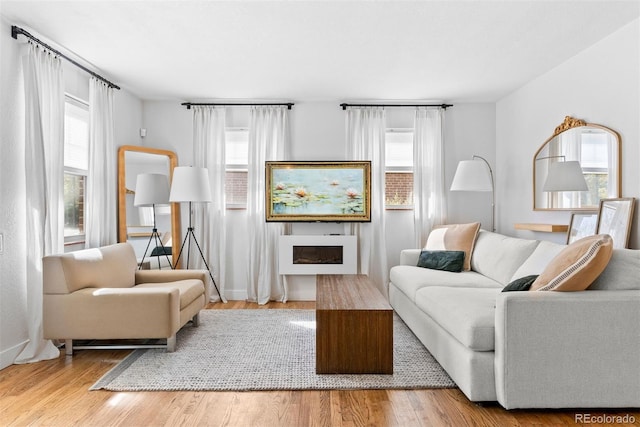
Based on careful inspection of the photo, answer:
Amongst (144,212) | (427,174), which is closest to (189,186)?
(144,212)

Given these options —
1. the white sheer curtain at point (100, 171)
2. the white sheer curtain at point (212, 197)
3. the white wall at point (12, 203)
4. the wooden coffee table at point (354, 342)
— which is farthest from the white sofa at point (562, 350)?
the white sheer curtain at point (212, 197)

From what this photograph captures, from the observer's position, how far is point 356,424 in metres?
2.28

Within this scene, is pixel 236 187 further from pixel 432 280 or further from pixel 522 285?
pixel 522 285

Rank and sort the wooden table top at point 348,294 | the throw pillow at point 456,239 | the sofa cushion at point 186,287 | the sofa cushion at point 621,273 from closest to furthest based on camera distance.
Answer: the sofa cushion at point 621,273
the wooden table top at point 348,294
the sofa cushion at point 186,287
the throw pillow at point 456,239

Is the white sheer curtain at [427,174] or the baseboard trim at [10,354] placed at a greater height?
the white sheer curtain at [427,174]

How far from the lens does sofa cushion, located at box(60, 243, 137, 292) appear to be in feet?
10.9

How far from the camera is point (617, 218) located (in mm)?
3234

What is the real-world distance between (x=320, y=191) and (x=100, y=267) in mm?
2679

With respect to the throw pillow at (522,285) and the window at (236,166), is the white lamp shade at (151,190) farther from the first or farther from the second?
the throw pillow at (522,285)

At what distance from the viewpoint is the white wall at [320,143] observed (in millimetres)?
5473

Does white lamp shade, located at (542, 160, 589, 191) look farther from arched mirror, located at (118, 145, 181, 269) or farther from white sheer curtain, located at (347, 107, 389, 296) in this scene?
arched mirror, located at (118, 145, 181, 269)

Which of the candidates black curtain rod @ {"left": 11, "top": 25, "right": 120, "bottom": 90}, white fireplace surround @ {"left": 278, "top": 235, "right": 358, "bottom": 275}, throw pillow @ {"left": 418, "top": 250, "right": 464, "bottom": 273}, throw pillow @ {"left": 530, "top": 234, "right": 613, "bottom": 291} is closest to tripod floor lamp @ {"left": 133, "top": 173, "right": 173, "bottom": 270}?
black curtain rod @ {"left": 11, "top": 25, "right": 120, "bottom": 90}

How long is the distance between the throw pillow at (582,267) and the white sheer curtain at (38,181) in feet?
11.6

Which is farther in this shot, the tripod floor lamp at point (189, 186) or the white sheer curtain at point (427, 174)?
the white sheer curtain at point (427, 174)
